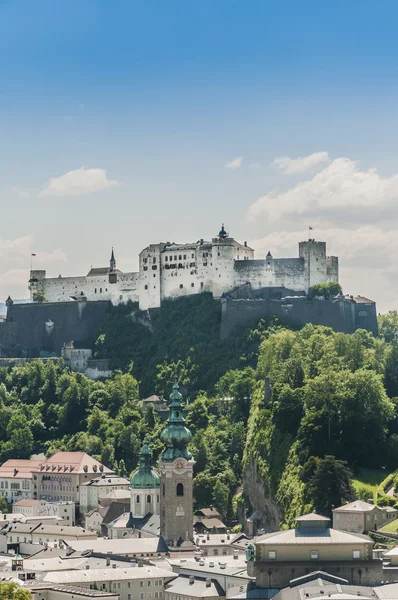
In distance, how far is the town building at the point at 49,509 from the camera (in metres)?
145

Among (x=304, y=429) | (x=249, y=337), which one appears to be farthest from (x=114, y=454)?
(x=304, y=429)

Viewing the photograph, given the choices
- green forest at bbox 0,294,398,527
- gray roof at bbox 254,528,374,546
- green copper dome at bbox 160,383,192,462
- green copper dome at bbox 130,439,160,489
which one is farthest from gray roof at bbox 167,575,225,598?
green copper dome at bbox 130,439,160,489

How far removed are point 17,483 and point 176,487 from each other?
3381 cm

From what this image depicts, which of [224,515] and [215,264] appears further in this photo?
[215,264]

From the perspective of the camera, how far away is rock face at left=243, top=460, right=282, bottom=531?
4894 inches

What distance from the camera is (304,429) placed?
125 metres

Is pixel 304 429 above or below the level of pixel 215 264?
below

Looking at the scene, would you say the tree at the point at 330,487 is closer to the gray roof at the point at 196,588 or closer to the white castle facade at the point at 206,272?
the gray roof at the point at 196,588

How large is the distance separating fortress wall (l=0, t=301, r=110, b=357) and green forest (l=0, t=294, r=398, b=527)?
7.38 ft

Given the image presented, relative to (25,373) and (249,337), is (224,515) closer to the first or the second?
(249,337)

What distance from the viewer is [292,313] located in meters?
165

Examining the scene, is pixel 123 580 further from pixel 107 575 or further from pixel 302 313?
pixel 302 313

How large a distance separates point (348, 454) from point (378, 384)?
7060 mm

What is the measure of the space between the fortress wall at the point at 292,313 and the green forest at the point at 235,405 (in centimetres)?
145
